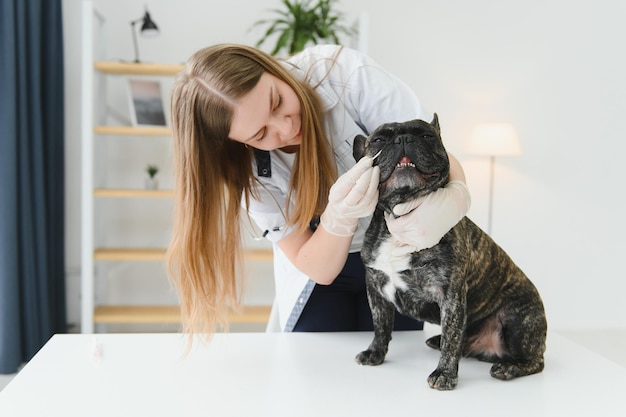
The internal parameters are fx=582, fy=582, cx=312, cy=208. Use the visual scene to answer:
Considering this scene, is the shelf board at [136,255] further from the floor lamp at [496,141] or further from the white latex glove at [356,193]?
the white latex glove at [356,193]

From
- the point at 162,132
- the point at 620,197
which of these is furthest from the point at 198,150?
the point at 620,197

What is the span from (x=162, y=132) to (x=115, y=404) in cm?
224

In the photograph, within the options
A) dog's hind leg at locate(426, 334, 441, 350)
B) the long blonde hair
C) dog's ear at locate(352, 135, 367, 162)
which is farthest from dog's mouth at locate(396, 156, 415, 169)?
dog's hind leg at locate(426, 334, 441, 350)

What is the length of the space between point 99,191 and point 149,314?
711 mm

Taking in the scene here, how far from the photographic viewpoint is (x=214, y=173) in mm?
1275

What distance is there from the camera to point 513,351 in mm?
1088

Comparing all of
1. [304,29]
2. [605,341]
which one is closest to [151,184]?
[304,29]

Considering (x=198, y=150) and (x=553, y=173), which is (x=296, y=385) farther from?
(x=553, y=173)

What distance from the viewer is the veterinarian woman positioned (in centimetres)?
116

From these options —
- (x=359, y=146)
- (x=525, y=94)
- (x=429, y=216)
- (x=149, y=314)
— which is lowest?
(x=149, y=314)

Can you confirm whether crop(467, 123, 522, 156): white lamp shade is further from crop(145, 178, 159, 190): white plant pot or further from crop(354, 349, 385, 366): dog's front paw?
crop(354, 349, 385, 366): dog's front paw

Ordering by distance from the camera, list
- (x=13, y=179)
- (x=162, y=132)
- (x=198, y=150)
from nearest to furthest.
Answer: (x=198, y=150)
(x=13, y=179)
(x=162, y=132)

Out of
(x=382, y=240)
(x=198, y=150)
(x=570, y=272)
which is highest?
(x=198, y=150)

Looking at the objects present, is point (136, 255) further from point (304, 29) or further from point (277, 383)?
point (277, 383)
